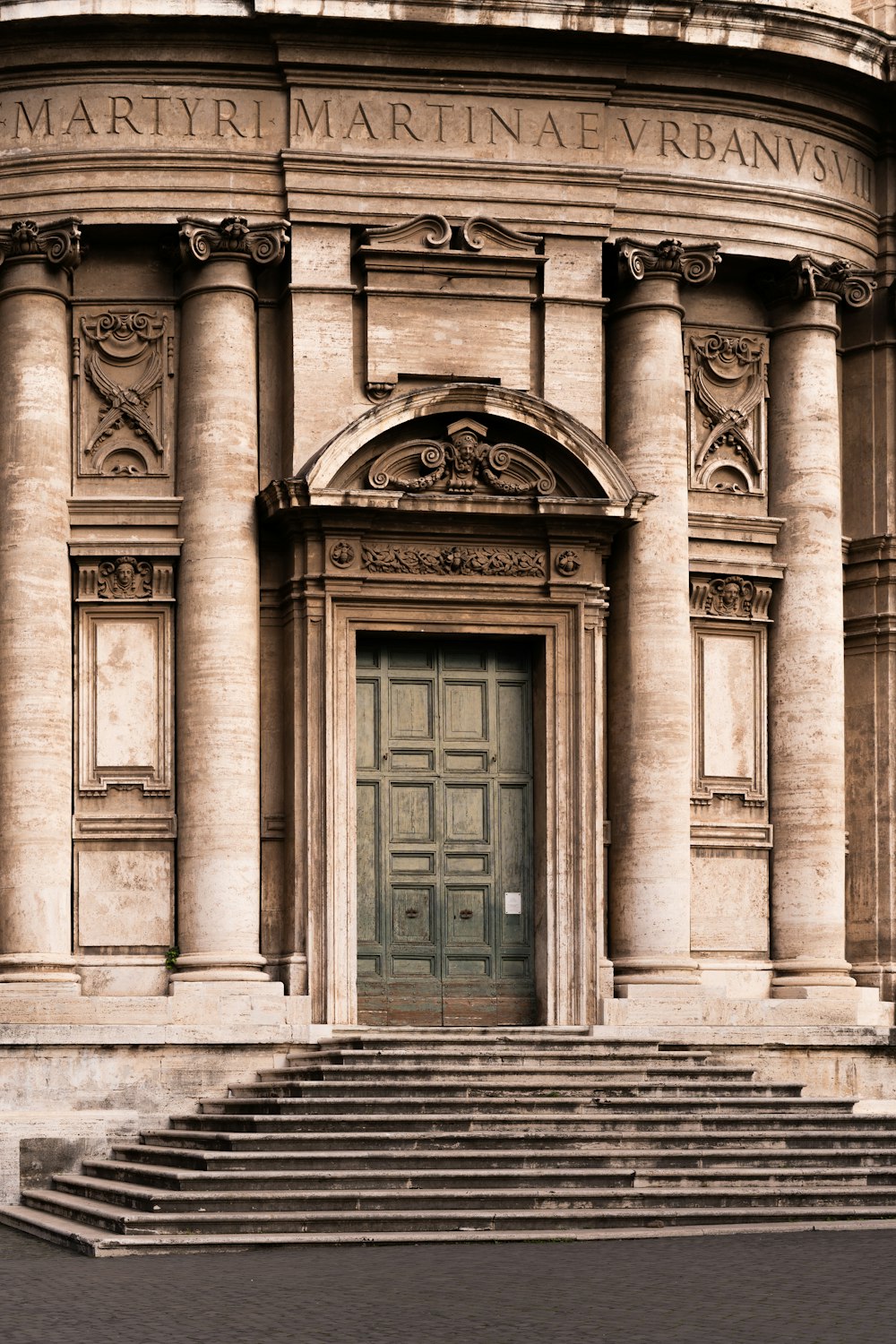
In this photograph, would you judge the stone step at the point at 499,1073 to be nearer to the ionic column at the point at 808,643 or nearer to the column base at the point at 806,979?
the column base at the point at 806,979

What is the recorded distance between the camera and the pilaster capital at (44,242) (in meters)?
24.1

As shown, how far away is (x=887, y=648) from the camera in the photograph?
2652 cm

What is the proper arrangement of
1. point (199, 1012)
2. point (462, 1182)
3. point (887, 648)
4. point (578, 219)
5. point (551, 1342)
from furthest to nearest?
point (887, 648)
point (578, 219)
point (199, 1012)
point (462, 1182)
point (551, 1342)

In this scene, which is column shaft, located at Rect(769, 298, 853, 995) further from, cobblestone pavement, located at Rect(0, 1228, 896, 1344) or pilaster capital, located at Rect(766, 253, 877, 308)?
cobblestone pavement, located at Rect(0, 1228, 896, 1344)

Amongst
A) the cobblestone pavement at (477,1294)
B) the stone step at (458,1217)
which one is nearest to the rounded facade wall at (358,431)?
the stone step at (458,1217)

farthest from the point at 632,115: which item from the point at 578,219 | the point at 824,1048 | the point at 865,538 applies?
the point at 824,1048

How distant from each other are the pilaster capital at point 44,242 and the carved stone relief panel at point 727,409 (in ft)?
21.0

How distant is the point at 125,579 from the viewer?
24.3 metres

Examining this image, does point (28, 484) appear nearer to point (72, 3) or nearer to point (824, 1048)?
point (72, 3)

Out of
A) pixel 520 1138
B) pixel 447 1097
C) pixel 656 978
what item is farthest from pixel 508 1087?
pixel 656 978

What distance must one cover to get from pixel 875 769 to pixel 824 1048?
13.0 ft

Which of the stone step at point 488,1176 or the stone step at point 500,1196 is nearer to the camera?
the stone step at point 500,1196

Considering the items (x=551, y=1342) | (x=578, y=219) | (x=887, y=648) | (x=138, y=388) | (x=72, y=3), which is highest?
(x=72, y=3)

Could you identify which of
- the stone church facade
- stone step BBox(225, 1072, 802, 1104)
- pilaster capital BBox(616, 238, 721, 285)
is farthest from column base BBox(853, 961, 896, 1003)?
pilaster capital BBox(616, 238, 721, 285)
